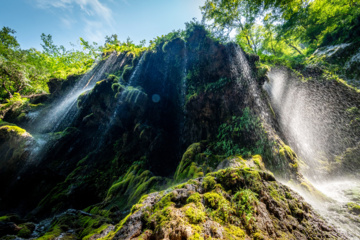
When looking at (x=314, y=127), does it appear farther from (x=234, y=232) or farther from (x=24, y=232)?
(x=24, y=232)

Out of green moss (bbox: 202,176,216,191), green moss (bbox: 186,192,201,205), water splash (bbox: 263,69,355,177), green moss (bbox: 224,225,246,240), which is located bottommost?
green moss (bbox: 224,225,246,240)

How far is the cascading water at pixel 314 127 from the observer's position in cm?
658

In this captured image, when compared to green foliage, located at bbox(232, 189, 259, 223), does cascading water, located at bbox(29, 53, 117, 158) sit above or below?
above

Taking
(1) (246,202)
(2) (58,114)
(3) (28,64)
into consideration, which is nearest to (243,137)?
(1) (246,202)

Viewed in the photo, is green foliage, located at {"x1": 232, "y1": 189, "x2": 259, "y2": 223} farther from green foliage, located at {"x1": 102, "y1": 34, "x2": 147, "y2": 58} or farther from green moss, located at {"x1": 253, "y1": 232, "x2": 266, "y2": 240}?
green foliage, located at {"x1": 102, "y1": 34, "x2": 147, "y2": 58}

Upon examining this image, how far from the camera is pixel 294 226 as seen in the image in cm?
306

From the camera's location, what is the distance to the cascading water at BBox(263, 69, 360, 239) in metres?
6.58

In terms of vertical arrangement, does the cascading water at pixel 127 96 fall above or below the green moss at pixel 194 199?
above

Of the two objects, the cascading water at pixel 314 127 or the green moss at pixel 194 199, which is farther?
the cascading water at pixel 314 127

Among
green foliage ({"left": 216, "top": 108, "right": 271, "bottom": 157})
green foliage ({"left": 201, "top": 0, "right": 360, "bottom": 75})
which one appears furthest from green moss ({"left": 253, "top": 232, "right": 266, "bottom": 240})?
green foliage ({"left": 201, "top": 0, "right": 360, "bottom": 75})

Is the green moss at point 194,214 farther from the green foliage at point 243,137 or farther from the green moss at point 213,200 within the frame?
the green foliage at point 243,137

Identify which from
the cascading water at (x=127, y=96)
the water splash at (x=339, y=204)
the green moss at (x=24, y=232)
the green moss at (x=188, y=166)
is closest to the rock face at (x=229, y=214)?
the water splash at (x=339, y=204)

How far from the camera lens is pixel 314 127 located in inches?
377

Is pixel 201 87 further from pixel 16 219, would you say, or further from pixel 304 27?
pixel 304 27
